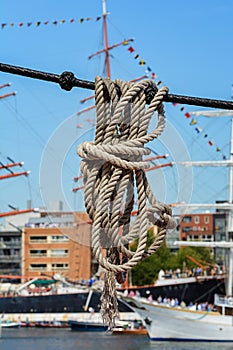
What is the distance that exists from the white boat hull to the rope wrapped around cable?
5145 centimetres

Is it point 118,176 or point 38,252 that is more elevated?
point 118,176

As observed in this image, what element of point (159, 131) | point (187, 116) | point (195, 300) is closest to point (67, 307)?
point (195, 300)

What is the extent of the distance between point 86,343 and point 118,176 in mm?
49321

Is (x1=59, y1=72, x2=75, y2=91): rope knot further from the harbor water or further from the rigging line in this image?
the harbor water

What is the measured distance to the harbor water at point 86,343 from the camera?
1914 inches

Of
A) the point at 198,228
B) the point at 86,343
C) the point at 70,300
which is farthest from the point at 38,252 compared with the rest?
the point at 86,343

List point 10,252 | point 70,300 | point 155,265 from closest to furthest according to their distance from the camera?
1. point 70,300
2. point 155,265
3. point 10,252

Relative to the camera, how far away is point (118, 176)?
331 cm

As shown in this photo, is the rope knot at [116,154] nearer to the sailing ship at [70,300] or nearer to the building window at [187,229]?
the sailing ship at [70,300]

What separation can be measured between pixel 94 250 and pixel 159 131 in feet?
1.65

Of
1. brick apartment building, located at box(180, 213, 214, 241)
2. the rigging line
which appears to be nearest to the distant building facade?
brick apartment building, located at box(180, 213, 214, 241)

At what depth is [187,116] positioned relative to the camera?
50.4 metres

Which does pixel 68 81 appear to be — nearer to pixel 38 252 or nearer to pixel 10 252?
pixel 38 252

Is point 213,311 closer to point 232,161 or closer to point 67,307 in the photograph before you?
point 232,161
